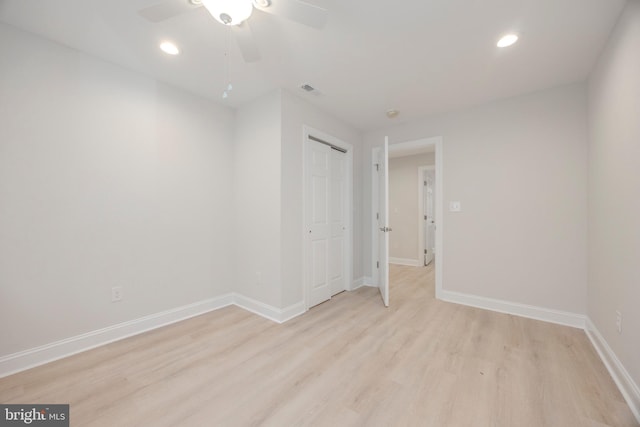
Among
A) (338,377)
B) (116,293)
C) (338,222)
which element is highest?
(338,222)

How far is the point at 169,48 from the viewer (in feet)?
6.48

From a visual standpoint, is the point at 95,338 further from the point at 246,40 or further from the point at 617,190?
the point at 617,190

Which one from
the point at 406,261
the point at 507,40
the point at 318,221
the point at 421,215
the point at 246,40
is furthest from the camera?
the point at 406,261

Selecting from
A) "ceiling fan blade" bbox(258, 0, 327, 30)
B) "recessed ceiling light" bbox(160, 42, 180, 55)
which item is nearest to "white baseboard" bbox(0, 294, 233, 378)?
"recessed ceiling light" bbox(160, 42, 180, 55)

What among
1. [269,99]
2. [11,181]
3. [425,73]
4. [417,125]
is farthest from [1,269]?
[417,125]

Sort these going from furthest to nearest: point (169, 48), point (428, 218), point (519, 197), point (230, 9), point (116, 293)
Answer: point (428, 218) < point (519, 197) < point (116, 293) < point (169, 48) < point (230, 9)

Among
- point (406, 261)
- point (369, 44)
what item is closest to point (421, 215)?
point (406, 261)

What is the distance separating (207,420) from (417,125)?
3761 millimetres

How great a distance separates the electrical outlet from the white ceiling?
206cm

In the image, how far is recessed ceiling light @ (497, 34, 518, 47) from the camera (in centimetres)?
181

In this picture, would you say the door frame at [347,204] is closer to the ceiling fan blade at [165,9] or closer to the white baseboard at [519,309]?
the white baseboard at [519,309]

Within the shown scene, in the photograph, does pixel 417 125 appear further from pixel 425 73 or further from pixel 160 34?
pixel 160 34

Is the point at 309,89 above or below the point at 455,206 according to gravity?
above

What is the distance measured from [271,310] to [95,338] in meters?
1.51
